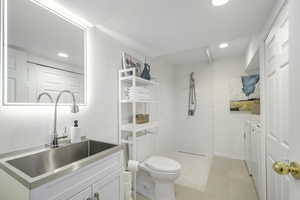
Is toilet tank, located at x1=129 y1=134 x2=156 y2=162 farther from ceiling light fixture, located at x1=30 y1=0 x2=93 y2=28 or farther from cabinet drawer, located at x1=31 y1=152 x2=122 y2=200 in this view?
ceiling light fixture, located at x1=30 y1=0 x2=93 y2=28

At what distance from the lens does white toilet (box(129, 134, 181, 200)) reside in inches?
64.0

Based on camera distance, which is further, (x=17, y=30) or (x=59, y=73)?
(x=59, y=73)

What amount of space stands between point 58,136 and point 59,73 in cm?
60

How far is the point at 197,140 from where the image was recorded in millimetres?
3320

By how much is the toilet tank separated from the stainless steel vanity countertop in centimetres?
76

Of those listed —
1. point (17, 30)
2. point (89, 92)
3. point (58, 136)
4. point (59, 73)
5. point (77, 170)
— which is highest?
point (17, 30)

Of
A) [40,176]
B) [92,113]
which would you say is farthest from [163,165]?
[40,176]

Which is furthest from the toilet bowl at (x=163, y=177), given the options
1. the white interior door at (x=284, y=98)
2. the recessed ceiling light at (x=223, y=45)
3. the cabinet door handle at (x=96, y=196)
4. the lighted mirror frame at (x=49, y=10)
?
the recessed ceiling light at (x=223, y=45)

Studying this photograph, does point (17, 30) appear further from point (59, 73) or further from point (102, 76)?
point (102, 76)

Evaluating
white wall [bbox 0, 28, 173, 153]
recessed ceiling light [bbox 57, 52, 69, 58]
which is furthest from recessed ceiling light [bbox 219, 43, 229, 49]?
recessed ceiling light [bbox 57, 52, 69, 58]

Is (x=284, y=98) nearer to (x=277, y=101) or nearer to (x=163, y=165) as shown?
(x=277, y=101)

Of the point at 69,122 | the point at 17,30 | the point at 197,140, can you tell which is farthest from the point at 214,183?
the point at 17,30

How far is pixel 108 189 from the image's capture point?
1066 mm

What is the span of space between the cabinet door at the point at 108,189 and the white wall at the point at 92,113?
25.2 inches
